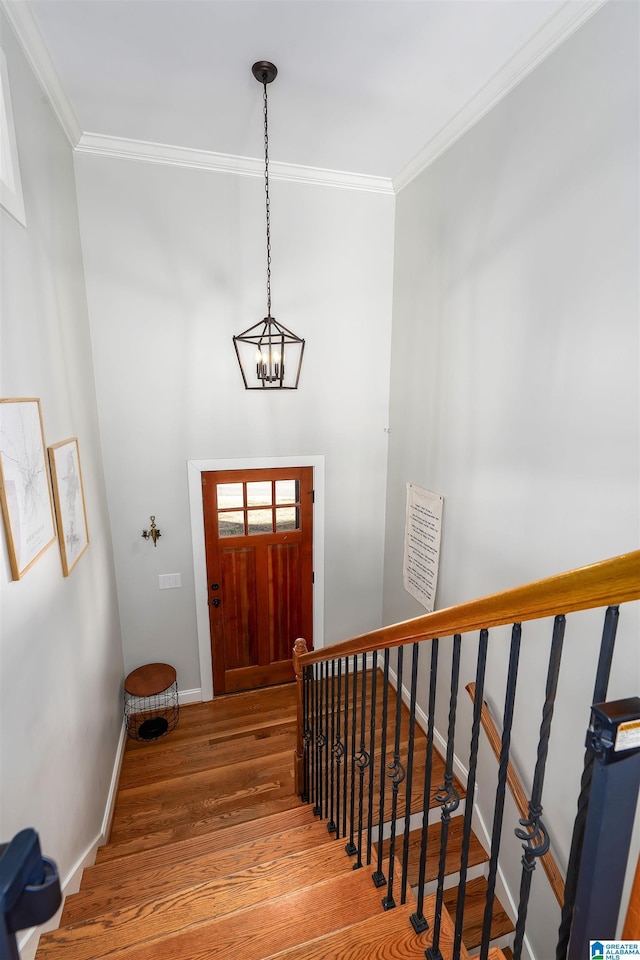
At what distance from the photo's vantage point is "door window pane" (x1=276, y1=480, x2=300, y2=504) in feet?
12.3

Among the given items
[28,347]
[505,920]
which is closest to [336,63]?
[28,347]

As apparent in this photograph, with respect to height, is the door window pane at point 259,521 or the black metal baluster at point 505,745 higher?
the black metal baluster at point 505,745

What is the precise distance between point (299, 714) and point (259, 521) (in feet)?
5.15

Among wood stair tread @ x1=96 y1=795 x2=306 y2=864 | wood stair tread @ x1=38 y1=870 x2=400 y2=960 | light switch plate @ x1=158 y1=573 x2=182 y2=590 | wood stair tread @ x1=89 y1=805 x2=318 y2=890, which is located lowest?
wood stair tread @ x1=96 y1=795 x2=306 y2=864

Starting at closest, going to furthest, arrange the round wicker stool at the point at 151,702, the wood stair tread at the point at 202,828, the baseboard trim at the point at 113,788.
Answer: the wood stair tread at the point at 202,828, the baseboard trim at the point at 113,788, the round wicker stool at the point at 151,702

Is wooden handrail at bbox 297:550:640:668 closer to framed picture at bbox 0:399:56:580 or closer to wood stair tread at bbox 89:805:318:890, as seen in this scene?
framed picture at bbox 0:399:56:580

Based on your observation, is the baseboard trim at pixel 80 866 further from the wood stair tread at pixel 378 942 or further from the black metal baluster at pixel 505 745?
the black metal baluster at pixel 505 745

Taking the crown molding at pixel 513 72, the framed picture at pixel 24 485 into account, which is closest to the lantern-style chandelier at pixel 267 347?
the crown molding at pixel 513 72

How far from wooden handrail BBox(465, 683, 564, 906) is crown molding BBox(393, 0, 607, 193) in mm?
2758

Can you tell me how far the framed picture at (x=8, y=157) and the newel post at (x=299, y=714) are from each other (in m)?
2.31

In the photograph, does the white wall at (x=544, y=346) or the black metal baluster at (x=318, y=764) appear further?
the black metal baluster at (x=318, y=764)

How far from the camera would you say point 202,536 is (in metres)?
3.59

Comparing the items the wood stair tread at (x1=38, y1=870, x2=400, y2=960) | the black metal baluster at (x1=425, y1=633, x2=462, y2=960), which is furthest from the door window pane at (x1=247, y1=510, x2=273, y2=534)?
the black metal baluster at (x1=425, y1=633, x2=462, y2=960)

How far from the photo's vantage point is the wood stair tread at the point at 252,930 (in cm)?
146
